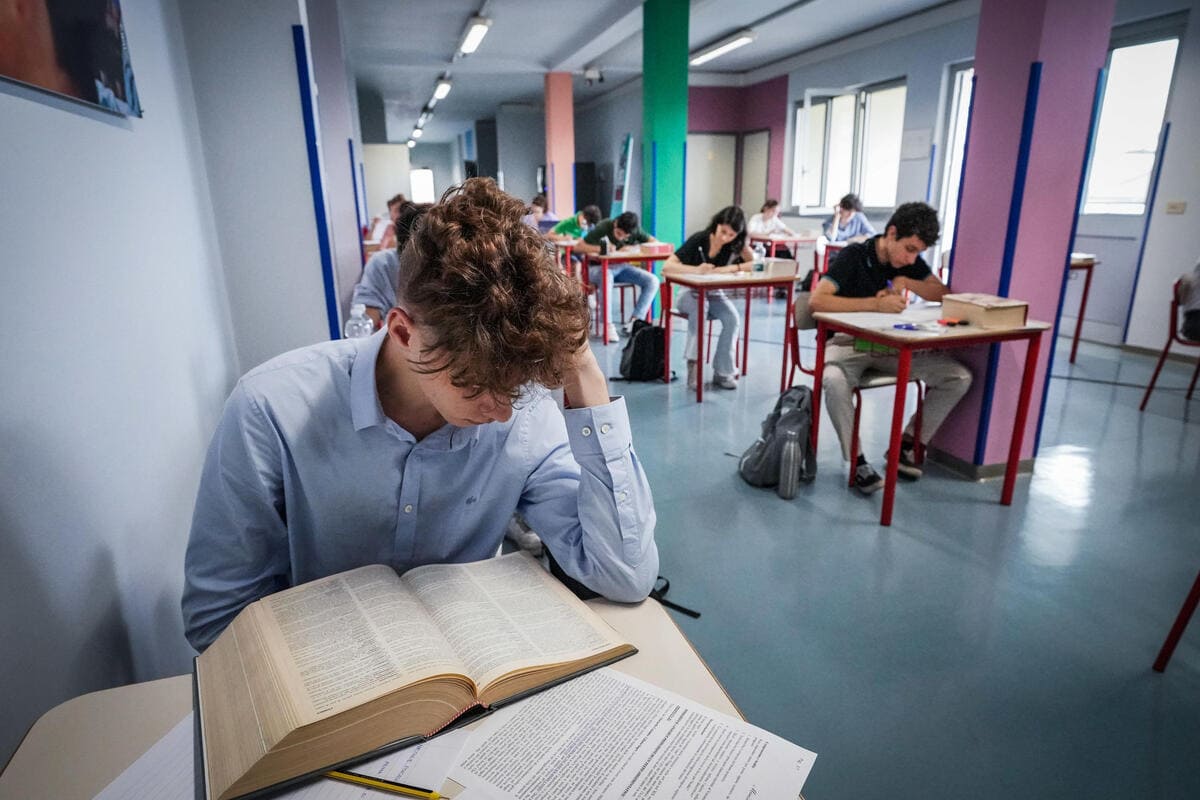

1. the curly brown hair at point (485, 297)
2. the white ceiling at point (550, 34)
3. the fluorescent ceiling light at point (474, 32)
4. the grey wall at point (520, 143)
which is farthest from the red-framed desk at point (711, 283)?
the grey wall at point (520, 143)

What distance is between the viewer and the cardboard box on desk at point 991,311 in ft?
8.75

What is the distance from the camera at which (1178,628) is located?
5.91ft

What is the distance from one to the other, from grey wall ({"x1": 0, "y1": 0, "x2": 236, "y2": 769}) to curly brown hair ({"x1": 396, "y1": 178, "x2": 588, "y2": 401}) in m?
0.57

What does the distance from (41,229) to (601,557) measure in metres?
1.03

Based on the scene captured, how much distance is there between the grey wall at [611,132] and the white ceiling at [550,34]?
0.43m

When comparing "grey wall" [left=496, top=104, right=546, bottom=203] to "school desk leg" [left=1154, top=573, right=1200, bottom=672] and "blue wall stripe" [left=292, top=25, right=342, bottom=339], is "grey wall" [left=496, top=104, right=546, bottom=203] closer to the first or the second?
"blue wall stripe" [left=292, top=25, right=342, bottom=339]

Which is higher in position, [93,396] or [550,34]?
[550,34]

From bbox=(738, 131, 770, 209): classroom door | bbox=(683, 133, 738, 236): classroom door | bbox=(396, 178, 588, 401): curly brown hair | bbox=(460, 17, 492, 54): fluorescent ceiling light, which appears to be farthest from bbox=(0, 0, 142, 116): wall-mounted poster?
bbox=(683, 133, 738, 236): classroom door

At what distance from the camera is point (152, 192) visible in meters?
1.73

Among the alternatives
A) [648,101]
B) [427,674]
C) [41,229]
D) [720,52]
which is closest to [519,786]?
[427,674]

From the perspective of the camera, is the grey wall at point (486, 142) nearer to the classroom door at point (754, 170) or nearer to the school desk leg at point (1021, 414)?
the classroom door at point (754, 170)

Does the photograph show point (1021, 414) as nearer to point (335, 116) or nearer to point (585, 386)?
point (585, 386)

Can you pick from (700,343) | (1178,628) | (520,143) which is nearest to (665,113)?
(700,343)

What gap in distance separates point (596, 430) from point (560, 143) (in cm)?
1179
